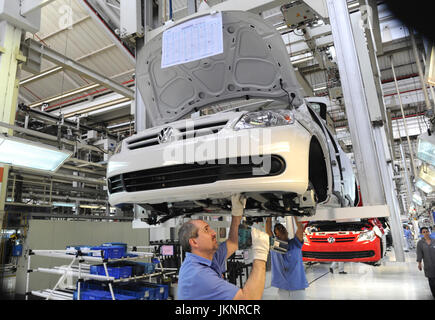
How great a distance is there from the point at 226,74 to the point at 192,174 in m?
1.11

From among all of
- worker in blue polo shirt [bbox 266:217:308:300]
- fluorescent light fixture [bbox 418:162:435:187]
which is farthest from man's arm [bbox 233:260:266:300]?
fluorescent light fixture [bbox 418:162:435:187]

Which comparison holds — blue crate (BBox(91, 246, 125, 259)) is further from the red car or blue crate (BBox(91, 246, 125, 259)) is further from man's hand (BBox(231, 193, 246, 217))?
man's hand (BBox(231, 193, 246, 217))

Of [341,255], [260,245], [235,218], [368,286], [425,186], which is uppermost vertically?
[425,186]

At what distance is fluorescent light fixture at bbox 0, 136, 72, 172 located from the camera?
10.2 feet

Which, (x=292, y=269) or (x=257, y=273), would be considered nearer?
(x=257, y=273)

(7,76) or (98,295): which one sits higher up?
(7,76)

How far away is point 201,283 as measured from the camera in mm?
1653

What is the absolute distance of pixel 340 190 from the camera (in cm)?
268

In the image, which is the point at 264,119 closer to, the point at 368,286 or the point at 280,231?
the point at 280,231

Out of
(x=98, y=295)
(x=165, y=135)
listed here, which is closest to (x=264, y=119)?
(x=165, y=135)

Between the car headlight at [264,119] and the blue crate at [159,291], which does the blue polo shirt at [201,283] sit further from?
→ the blue crate at [159,291]

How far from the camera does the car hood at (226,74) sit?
219 centimetres
